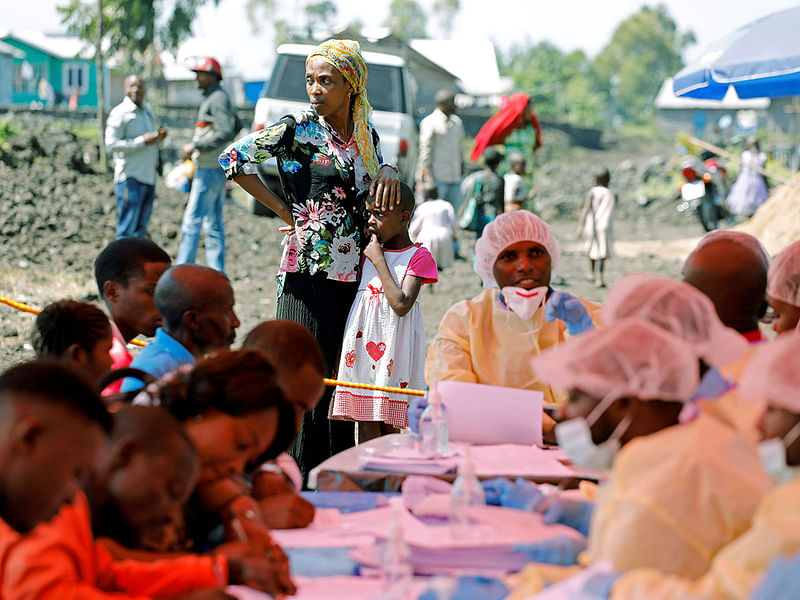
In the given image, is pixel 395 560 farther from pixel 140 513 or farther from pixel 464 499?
pixel 140 513

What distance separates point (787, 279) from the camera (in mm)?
3656

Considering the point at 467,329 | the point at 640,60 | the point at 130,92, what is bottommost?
the point at 467,329

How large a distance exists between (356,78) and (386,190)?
612 millimetres

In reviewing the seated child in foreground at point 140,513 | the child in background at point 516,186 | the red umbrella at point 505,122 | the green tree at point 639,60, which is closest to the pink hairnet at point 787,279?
the seated child in foreground at point 140,513

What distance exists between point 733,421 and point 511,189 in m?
9.77

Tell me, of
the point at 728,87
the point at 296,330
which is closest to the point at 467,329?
the point at 296,330

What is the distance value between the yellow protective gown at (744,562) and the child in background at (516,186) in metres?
10.1

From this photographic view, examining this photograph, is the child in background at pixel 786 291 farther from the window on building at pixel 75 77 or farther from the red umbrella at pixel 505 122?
the window on building at pixel 75 77

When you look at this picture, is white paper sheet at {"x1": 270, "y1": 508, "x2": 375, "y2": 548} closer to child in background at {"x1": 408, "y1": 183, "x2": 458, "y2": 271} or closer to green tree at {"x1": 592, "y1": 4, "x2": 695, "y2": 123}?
child in background at {"x1": 408, "y1": 183, "x2": 458, "y2": 271}

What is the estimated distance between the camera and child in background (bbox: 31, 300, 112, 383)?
3.44 m

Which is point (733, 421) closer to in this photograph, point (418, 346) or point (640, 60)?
point (418, 346)

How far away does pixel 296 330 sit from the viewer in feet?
10.9

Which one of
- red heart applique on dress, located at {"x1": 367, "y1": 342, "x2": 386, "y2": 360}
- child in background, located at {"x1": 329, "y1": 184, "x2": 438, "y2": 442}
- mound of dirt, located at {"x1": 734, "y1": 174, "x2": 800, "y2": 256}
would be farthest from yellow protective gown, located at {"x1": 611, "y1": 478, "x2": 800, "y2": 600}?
mound of dirt, located at {"x1": 734, "y1": 174, "x2": 800, "y2": 256}

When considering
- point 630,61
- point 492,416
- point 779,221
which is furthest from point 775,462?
point 630,61
